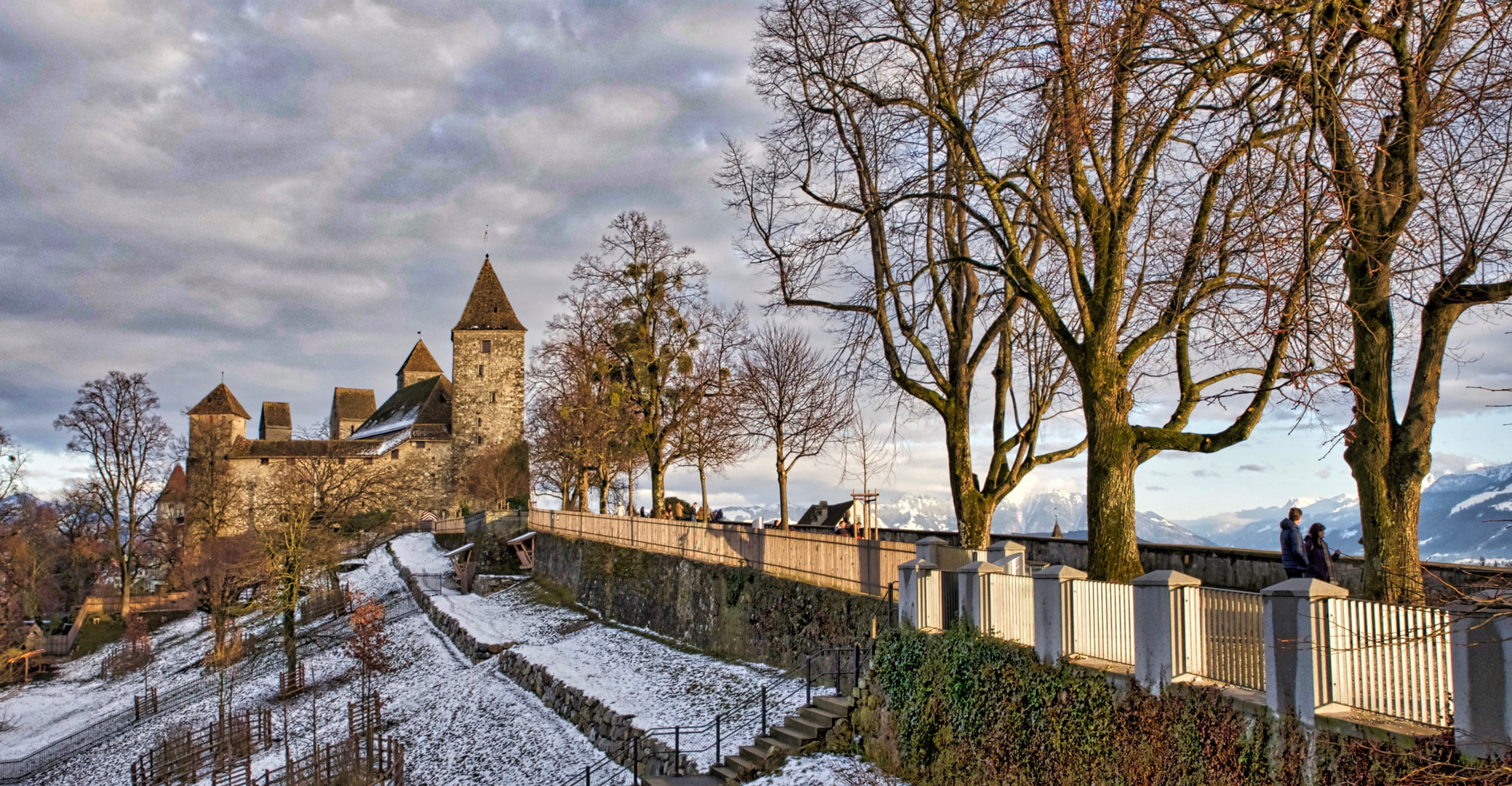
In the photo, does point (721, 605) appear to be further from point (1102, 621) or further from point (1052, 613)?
point (1102, 621)

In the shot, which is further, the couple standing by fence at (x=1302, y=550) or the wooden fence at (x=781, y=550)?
the wooden fence at (x=781, y=550)

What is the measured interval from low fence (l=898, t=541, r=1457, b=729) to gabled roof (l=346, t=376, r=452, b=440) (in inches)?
2470

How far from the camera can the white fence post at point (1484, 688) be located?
588 centimetres

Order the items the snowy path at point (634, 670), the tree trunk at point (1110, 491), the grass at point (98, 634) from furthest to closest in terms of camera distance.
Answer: the grass at point (98, 634) < the snowy path at point (634, 670) < the tree trunk at point (1110, 491)

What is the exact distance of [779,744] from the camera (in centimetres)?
1305

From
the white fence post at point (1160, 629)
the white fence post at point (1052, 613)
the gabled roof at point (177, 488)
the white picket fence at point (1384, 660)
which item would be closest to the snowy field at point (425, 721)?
→ the white fence post at point (1052, 613)

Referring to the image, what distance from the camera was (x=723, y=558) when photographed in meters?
20.7

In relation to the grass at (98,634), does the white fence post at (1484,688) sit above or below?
above

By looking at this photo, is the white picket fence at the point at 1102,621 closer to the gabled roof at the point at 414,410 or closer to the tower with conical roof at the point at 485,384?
the tower with conical roof at the point at 485,384

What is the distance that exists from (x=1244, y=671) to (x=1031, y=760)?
2533 millimetres

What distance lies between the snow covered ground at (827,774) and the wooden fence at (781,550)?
2774 mm

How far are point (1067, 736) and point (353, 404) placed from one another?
94152 mm

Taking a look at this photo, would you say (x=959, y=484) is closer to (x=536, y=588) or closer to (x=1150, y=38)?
(x=1150, y=38)

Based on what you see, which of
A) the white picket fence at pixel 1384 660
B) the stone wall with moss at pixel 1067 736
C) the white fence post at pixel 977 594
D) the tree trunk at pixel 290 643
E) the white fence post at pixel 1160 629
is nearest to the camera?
the white picket fence at pixel 1384 660
